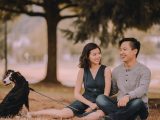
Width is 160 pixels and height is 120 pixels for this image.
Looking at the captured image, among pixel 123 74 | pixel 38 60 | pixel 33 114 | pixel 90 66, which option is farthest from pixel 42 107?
pixel 38 60

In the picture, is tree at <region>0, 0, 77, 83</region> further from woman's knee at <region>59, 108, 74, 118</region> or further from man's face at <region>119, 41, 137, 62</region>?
man's face at <region>119, 41, 137, 62</region>

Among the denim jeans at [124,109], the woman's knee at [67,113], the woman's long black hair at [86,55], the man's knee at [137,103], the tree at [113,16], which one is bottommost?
the woman's knee at [67,113]

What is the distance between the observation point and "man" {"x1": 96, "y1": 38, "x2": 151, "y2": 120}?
21.3 feet

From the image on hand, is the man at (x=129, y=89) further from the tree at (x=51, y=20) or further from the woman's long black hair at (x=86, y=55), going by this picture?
the tree at (x=51, y=20)

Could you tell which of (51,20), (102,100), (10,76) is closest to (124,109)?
(102,100)

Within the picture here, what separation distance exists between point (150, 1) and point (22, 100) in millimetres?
6105

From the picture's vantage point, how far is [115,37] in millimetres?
18281

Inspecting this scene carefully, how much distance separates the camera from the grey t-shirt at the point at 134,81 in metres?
6.48

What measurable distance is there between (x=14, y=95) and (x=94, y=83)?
134 cm

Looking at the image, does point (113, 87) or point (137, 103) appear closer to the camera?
point (137, 103)

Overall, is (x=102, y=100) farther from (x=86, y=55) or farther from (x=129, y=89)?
(x=86, y=55)

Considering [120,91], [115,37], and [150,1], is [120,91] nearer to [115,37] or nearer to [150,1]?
[150,1]

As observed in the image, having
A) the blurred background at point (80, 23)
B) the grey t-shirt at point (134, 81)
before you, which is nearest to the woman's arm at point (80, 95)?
the grey t-shirt at point (134, 81)

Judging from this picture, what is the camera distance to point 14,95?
7.68 metres
